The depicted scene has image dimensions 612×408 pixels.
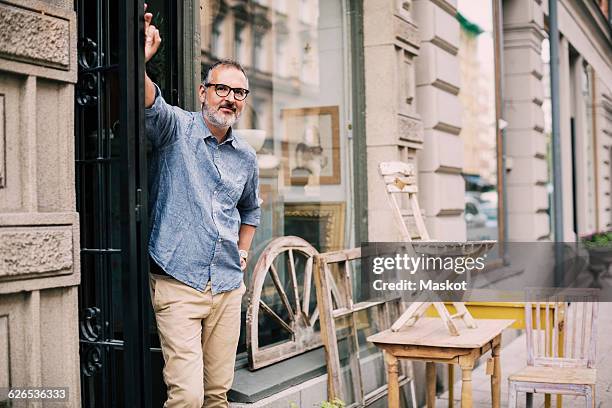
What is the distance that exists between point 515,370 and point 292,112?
360 centimetres

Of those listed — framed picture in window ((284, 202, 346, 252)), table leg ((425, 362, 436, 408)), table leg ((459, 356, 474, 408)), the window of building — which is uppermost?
the window of building

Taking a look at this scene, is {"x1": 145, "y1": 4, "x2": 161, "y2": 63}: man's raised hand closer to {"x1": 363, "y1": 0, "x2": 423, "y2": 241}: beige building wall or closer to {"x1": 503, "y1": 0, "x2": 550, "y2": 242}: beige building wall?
{"x1": 363, "y1": 0, "x2": 423, "y2": 241}: beige building wall

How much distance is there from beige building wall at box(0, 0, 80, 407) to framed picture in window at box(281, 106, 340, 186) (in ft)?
9.02

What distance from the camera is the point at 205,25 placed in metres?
5.28

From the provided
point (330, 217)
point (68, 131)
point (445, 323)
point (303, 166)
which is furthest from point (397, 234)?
point (68, 131)

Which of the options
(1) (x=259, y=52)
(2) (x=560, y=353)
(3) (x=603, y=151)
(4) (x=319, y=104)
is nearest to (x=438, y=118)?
(4) (x=319, y=104)

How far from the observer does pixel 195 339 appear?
372 cm

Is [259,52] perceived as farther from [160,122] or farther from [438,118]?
[438,118]

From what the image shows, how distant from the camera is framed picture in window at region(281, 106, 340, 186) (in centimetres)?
634

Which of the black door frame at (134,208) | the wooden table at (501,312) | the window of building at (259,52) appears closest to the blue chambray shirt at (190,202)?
the black door frame at (134,208)

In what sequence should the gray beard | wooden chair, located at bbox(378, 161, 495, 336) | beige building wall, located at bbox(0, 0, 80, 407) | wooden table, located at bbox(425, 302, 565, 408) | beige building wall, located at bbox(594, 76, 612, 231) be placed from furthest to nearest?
1. beige building wall, located at bbox(594, 76, 612, 231)
2. wooden table, located at bbox(425, 302, 565, 408)
3. wooden chair, located at bbox(378, 161, 495, 336)
4. the gray beard
5. beige building wall, located at bbox(0, 0, 80, 407)

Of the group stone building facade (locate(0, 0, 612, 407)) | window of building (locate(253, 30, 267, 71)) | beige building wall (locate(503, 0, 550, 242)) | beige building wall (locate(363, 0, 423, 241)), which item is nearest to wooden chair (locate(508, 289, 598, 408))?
stone building facade (locate(0, 0, 612, 407))

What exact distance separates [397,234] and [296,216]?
110 cm

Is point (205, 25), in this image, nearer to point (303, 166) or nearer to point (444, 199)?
point (303, 166)
